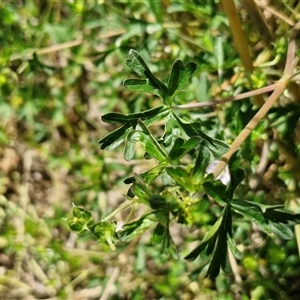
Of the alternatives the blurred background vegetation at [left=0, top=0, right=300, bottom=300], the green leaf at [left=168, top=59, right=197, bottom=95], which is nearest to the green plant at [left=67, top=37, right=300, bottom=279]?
the green leaf at [left=168, top=59, right=197, bottom=95]

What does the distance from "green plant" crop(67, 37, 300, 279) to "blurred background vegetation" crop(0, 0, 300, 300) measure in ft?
0.83

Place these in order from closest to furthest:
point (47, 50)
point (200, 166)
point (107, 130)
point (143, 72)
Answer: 1. point (200, 166)
2. point (143, 72)
3. point (47, 50)
4. point (107, 130)

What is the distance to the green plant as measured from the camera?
0.89 metres

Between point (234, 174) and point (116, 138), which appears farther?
point (116, 138)

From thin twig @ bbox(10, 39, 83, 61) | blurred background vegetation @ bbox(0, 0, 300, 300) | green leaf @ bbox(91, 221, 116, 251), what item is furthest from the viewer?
thin twig @ bbox(10, 39, 83, 61)

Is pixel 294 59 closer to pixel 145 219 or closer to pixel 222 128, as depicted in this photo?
pixel 222 128

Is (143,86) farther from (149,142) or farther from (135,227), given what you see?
(135,227)

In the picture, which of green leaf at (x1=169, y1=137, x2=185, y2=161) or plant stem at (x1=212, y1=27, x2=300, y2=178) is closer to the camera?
green leaf at (x1=169, y1=137, x2=185, y2=161)

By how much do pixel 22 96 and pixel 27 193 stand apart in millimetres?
438

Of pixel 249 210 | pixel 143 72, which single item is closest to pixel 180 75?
pixel 143 72

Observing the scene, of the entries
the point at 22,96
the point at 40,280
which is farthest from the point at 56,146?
the point at 40,280

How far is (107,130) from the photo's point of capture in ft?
7.31

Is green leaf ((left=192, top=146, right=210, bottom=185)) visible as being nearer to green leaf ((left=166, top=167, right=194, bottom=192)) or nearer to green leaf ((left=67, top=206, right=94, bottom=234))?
green leaf ((left=166, top=167, right=194, bottom=192))

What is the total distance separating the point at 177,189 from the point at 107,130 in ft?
4.32
